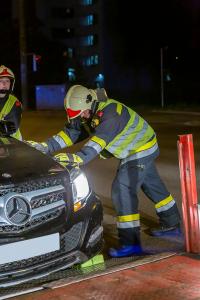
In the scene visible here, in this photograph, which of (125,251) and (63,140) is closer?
(125,251)

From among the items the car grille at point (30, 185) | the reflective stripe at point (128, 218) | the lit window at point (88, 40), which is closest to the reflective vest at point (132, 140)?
the reflective stripe at point (128, 218)

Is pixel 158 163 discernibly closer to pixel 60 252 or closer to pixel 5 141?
pixel 5 141

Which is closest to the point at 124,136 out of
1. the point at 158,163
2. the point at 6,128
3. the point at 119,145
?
the point at 119,145

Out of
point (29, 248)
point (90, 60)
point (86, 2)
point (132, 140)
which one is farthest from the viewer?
point (86, 2)

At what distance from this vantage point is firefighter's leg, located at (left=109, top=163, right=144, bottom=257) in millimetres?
5926

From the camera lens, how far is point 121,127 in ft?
19.3

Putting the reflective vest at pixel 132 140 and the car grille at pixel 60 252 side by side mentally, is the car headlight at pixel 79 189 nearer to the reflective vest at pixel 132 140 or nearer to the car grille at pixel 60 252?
the car grille at pixel 60 252

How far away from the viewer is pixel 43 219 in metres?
4.50

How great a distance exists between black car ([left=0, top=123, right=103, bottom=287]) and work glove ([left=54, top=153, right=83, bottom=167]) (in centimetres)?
20

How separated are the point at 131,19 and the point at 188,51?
566 inches

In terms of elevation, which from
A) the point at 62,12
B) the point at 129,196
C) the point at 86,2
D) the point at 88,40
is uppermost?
the point at 86,2

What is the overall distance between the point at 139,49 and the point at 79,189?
2633 inches

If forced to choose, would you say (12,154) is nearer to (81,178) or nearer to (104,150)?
(81,178)

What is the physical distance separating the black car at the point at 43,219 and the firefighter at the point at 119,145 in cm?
62
